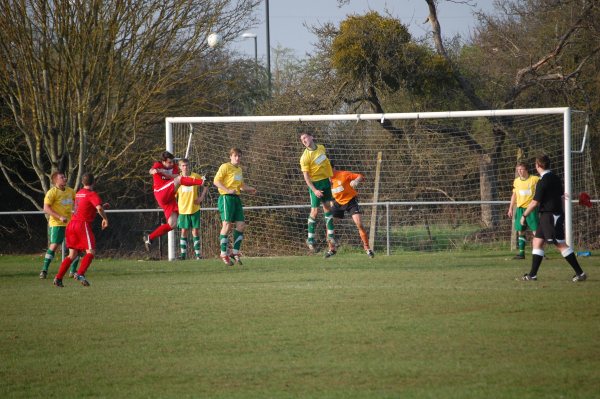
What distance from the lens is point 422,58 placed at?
24844 mm

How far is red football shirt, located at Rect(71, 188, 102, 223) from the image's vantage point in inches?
521

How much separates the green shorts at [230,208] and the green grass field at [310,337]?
2.30 meters

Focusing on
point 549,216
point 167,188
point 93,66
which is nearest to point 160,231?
point 167,188

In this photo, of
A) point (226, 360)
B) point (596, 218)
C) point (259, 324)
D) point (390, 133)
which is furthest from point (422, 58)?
point (226, 360)

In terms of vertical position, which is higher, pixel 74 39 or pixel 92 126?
pixel 74 39

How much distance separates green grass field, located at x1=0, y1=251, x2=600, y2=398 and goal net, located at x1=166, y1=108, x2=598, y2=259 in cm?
725

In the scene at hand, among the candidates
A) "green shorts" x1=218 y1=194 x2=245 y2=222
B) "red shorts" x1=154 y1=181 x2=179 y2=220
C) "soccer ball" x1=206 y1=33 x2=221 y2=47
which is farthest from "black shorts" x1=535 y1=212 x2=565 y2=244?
"soccer ball" x1=206 y1=33 x2=221 y2=47

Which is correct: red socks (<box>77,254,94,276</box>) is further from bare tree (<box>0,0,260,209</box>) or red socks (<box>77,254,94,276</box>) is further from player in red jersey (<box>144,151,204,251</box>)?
bare tree (<box>0,0,260,209</box>)

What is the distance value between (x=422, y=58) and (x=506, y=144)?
474 centimetres

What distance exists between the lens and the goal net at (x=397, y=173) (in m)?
20.8

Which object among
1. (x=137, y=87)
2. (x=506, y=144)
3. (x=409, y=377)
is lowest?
(x=409, y=377)

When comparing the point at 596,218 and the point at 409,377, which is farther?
the point at 596,218

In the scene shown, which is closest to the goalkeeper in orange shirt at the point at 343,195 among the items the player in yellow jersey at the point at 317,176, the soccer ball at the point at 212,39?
the player in yellow jersey at the point at 317,176

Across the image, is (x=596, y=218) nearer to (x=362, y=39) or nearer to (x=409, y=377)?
(x=362, y=39)
